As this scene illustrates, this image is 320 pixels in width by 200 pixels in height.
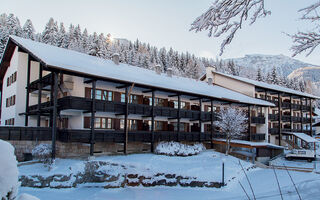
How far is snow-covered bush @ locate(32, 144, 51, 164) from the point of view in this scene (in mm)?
23595

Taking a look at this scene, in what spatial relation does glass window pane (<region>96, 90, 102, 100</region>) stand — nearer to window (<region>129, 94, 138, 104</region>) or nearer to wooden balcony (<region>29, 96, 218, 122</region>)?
wooden balcony (<region>29, 96, 218, 122</region>)

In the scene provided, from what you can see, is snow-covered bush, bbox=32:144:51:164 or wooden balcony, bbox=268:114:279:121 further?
wooden balcony, bbox=268:114:279:121

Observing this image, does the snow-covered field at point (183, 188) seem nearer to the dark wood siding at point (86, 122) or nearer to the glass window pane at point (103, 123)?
the dark wood siding at point (86, 122)

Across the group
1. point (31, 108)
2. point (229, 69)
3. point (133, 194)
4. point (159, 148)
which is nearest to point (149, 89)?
point (159, 148)

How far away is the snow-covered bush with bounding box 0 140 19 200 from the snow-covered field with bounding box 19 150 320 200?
13933 millimetres

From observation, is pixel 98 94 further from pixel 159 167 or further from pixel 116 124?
pixel 159 167

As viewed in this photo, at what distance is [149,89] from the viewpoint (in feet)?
108

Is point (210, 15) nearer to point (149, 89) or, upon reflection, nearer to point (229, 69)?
point (149, 89)

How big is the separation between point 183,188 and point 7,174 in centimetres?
2041

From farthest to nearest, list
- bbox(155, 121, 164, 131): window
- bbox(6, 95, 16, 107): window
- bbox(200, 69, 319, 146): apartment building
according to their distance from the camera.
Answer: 1. bbox(200, 69, 319, 146): apartment building
2. bbox(155, 121, 164, 131): window
3. bbox(6, 95, 16, 107): window

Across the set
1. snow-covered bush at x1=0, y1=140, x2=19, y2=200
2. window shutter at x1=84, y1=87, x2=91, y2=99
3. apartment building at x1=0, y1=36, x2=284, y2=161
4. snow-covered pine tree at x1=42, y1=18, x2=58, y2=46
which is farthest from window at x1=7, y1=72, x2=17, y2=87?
snow-covered pine tree at x1=42, y1=18, x2=58, y2=46

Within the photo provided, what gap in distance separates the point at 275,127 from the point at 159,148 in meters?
31.5

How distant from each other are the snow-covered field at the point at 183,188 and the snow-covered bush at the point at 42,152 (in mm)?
930

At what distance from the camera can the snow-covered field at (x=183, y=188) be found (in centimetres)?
1866
